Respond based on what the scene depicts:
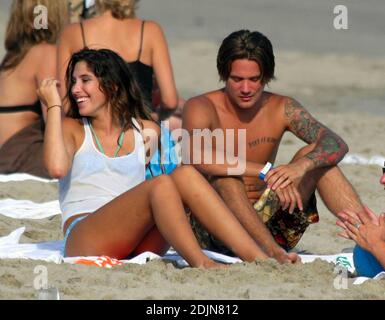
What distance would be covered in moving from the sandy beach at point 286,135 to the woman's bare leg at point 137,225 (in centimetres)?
14

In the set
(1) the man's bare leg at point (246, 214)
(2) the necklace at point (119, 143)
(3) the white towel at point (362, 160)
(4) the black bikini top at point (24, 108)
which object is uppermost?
(2) the necklace at point (119, 143)

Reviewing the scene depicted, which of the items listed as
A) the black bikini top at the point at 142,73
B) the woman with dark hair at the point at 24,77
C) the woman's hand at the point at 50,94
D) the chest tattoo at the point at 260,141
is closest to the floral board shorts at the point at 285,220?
the chest tattoo at the point at 260,141

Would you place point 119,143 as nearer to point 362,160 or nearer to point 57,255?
point 57,255

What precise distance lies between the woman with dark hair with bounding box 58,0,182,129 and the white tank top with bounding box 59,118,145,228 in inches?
71.7

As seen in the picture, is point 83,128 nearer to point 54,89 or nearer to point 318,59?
point 54,89

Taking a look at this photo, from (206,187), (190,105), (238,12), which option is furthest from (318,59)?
(206,187)

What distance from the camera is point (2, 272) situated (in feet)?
17.7

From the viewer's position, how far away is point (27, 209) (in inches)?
292

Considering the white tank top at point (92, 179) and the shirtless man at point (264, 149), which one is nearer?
the white tank top at point (92, 179)

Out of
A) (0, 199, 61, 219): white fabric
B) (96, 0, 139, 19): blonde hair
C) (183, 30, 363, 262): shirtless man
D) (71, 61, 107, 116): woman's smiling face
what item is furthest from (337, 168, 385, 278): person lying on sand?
(96, 0, 139, 19): blonde hair

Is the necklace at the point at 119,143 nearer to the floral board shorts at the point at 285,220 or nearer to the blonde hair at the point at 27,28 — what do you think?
the floral board shorts at the point at 285,220

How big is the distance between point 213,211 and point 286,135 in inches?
191

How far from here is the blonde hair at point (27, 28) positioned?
7906mm
